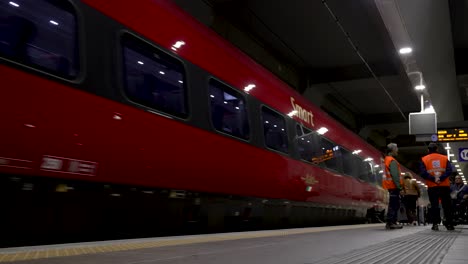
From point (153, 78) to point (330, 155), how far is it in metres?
5.48

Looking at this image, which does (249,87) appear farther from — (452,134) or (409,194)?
(452,134)

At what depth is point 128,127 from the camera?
3.48 m

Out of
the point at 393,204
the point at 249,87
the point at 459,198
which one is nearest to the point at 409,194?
the point at 459,198

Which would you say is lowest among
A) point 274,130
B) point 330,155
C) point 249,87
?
point 330,155

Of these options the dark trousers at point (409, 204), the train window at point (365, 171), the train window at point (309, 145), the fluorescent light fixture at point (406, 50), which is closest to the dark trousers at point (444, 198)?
the train window at point (309, 145)

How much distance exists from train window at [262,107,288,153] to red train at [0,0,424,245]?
0.12ft

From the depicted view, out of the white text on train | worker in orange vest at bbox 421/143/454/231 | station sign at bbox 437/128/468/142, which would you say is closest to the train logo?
the white text on train

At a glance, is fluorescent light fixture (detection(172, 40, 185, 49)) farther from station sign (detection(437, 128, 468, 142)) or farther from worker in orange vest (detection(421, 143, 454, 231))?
station sign (detection(437, 128, 468, 142))

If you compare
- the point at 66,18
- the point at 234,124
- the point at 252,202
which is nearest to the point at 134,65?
the point at 66,18

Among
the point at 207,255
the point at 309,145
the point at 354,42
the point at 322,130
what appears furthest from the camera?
the point at 354,42

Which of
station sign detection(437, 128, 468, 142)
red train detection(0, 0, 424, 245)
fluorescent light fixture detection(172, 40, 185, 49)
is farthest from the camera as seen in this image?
station sign detection(437, 128, 468, 142)

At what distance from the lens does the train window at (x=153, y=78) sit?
12.2 ft

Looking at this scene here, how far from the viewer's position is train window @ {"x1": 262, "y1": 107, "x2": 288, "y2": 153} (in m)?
6.13

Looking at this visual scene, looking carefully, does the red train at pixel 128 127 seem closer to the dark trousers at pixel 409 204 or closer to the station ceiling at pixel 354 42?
the station ceiling at pixel 354 42
